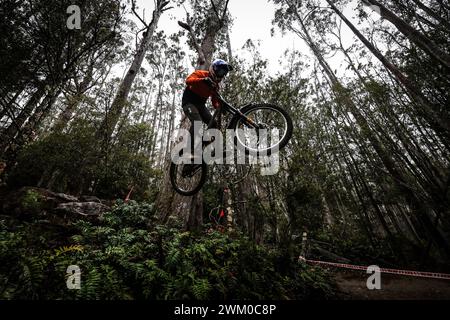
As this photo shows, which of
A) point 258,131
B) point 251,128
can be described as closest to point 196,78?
point 251,128

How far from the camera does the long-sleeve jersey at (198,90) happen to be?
388 centimetres

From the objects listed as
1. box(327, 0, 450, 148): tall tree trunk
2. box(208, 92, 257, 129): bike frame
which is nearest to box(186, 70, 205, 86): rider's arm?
box(208, 92, 257, 129): bike frame

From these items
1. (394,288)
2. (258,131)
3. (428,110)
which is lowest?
(394,288)

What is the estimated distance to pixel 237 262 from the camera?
4.17m

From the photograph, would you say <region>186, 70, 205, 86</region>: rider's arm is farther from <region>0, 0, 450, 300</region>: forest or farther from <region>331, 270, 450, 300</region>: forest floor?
<region>331, 270, 450, 300</region>: forest floor

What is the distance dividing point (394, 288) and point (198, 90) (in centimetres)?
739

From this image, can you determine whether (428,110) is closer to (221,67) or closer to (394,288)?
(394,288)

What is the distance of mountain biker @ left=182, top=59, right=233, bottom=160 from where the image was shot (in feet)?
12.2

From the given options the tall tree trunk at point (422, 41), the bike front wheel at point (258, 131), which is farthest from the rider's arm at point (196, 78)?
the tall tree trunk at point (422, 41)

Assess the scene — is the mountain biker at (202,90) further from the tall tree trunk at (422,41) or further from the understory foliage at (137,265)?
the tall tree trunk at (422,41)

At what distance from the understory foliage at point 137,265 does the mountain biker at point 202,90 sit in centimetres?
226

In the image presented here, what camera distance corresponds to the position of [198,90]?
4.08m

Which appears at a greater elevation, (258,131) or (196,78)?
(196,78)

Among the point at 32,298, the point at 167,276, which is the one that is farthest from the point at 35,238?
the point at 167,276
